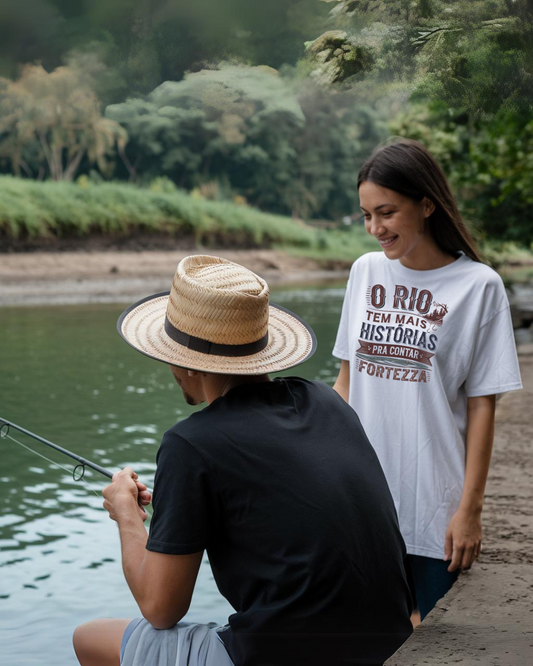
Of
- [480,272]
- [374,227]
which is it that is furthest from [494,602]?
[374,227]

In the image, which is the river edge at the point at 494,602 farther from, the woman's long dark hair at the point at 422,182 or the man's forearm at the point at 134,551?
the woman's long dark hair at the point at 422,182

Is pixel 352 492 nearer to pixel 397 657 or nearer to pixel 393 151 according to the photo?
pixel 397 657

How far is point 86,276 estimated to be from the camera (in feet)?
65.5

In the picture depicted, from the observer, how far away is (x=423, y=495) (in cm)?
207

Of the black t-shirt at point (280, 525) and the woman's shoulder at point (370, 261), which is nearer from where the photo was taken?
the black t-shirt at point (280, 525)

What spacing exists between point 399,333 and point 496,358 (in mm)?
233

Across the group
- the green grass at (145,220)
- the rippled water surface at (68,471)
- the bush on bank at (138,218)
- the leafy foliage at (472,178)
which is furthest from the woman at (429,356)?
the bush on bank at (138,218)

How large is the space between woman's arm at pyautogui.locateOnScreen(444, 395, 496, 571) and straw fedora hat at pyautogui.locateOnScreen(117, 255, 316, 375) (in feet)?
1.79

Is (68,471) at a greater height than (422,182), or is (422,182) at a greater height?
(422,182)

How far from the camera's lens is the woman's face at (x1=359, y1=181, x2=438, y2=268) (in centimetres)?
204

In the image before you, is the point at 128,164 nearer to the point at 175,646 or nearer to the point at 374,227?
the point at 374,227

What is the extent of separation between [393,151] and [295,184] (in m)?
37.1

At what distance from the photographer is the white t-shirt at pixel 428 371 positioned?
201 centimetres

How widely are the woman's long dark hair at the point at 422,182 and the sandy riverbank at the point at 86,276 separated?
14.9 meters
